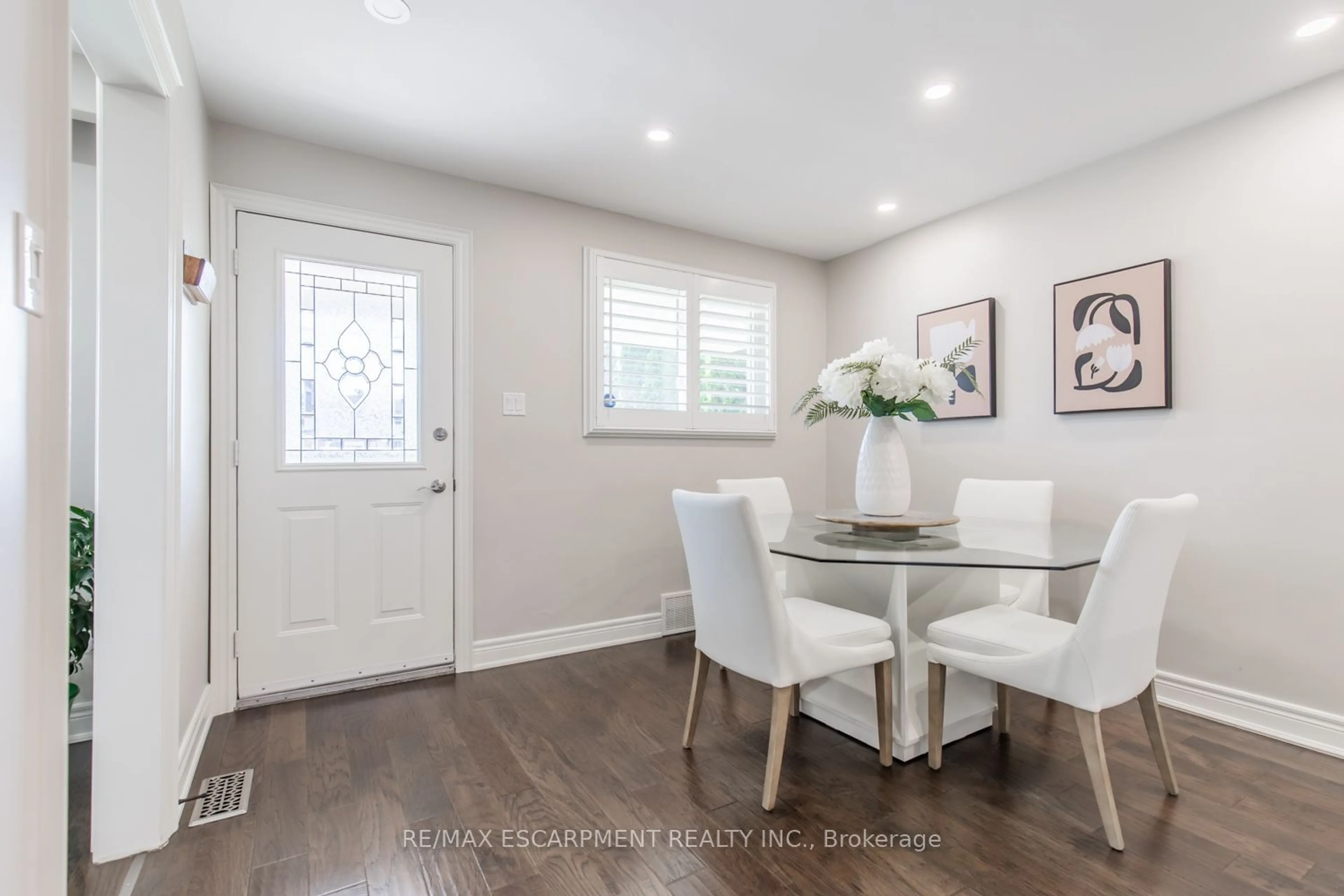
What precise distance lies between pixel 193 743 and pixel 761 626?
1.93 meters

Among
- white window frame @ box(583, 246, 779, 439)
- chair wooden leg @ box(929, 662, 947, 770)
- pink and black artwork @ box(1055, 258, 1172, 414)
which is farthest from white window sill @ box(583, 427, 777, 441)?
chair wooden leg @ box(929, 662, 947, 770)

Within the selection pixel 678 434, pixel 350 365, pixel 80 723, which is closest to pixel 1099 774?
A: pixel 678 434

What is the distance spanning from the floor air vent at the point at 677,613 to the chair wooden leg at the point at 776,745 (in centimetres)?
174

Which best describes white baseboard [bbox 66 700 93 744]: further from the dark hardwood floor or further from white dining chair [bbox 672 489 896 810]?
white dining chair [bbox 672 489 896 810]

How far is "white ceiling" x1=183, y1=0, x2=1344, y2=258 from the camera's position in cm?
191

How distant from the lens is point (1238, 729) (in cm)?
238

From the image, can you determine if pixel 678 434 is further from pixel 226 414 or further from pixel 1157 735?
pixel 1157 735

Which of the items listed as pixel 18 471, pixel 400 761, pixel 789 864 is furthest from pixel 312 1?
pixel 789 864

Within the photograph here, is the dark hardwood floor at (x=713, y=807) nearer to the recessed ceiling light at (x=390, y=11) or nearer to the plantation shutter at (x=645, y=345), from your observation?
the plantation shutter at (x=645, y=345)

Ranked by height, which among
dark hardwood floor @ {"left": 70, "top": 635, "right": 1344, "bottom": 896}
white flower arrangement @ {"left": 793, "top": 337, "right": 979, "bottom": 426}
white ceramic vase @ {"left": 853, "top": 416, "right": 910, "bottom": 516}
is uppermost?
white flower arrangement @ {"left": 793, "top": 337, "right": 979, "bottom": 426}

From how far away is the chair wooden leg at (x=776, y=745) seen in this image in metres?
1.79

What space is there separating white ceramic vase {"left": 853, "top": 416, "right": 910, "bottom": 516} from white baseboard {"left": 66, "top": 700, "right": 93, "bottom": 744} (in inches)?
117

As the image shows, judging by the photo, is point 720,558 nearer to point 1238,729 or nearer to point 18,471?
point 18,471

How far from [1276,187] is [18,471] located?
143 inches
